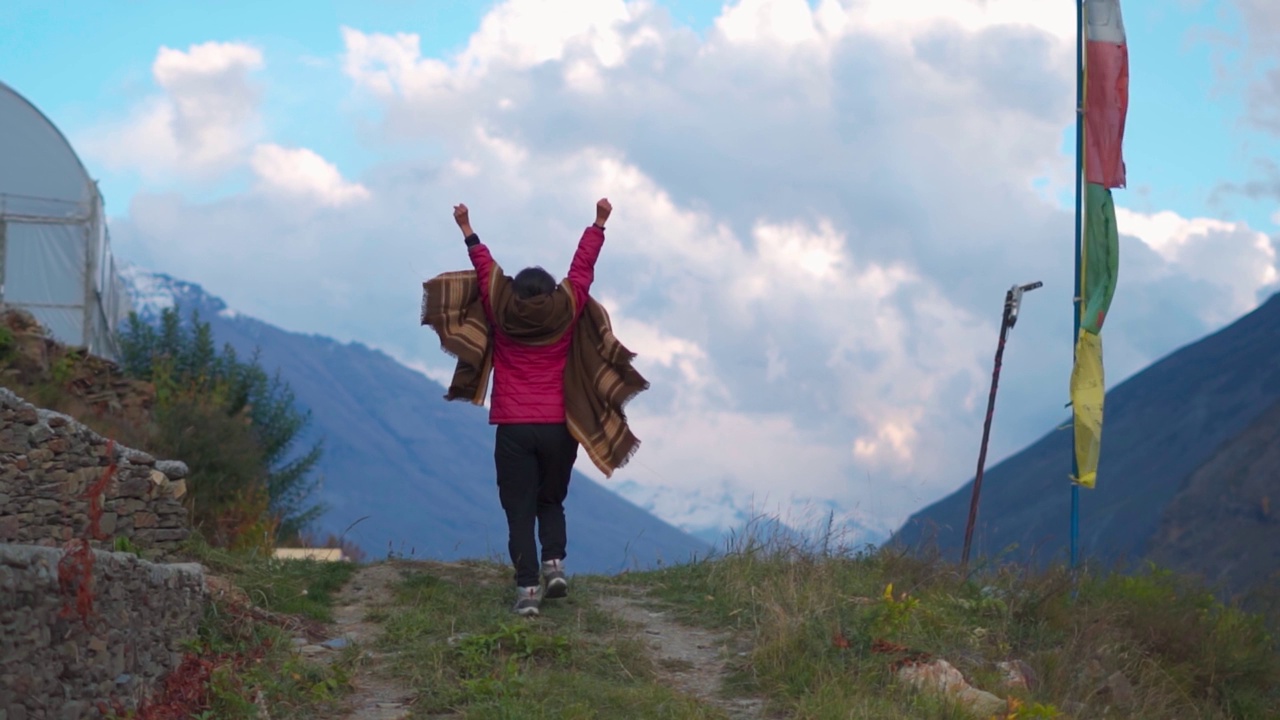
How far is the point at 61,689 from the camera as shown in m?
5.80

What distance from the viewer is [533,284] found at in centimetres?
866

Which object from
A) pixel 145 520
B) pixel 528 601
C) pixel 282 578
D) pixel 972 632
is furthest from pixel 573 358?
pixel 145 520

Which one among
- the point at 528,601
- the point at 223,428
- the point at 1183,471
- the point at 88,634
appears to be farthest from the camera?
the point at 1183,471

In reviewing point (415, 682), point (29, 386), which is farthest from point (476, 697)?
point (29, 386)

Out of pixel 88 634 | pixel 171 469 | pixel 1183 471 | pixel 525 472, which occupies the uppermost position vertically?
pixel 1183 471

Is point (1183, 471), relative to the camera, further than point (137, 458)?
Yes

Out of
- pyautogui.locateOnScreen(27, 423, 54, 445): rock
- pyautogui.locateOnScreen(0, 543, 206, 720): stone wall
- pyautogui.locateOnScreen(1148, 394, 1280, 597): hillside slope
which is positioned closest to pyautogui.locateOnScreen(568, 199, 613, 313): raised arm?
pyautogui.locateOnScreen(0, 543, 206, 720): stone wall

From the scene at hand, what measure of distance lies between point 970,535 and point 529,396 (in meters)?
4.35

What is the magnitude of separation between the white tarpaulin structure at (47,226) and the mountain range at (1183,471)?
80.7 feet

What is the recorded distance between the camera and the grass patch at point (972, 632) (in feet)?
25.3

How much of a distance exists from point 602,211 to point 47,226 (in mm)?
17695

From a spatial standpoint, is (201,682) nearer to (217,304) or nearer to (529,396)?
(529,396)

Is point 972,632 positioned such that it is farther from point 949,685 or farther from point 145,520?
point 145,520

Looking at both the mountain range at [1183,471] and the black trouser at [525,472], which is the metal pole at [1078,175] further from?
the mountain range at [1183,471]
